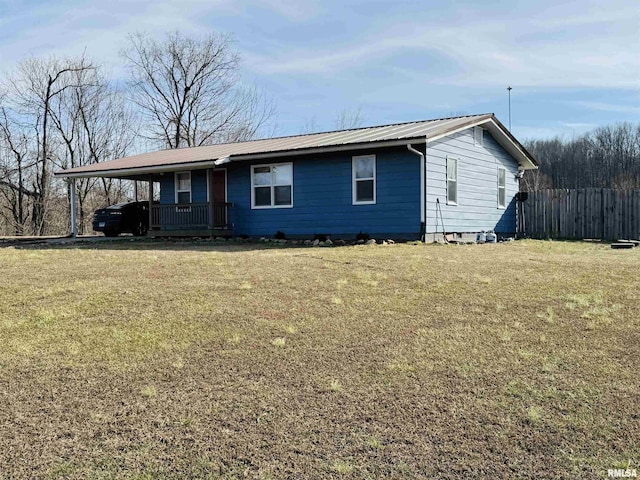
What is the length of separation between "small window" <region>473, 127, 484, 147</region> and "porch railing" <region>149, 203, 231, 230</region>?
7.85 meters

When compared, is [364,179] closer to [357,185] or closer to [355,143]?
[357,185]

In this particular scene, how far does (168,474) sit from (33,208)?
3298 cm

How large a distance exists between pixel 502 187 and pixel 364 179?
6.42 m

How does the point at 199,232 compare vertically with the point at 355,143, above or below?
below

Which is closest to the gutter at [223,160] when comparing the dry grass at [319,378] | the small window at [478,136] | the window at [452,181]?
the window at [452,181]

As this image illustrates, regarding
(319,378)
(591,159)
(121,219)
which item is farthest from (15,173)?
(591,159)

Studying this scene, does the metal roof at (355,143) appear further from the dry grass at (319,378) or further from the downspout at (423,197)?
the dry grass at (319,378)

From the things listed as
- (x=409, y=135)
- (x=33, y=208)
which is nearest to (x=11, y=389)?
(x=409, y=135)

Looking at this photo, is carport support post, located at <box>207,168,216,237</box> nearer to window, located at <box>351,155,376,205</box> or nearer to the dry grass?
window, located at <box>351,155,376,205</box>

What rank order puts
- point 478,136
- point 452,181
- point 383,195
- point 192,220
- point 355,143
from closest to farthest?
point 355,143 → point 383,195 → point 452,181 → point 478,136 → point 192,220

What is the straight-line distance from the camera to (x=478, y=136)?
657 inches

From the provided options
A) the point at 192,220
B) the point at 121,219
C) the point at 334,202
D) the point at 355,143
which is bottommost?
the point at 192,220

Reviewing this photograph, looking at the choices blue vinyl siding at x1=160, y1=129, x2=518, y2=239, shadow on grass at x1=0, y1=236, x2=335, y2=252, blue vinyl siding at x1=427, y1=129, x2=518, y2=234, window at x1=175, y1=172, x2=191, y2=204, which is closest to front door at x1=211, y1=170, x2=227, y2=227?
blue vinyl siding at x1=160, y1=129, x2=518, y2=239

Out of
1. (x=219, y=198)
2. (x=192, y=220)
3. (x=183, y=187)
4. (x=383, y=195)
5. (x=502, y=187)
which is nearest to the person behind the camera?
(x=383, y=195)
